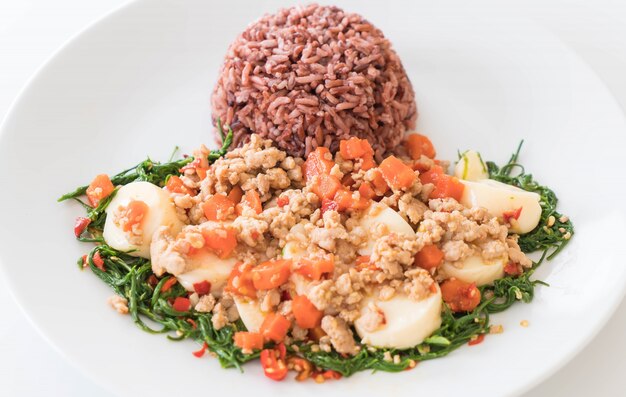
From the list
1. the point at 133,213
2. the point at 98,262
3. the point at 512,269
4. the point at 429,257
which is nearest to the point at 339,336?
the point at 429,257

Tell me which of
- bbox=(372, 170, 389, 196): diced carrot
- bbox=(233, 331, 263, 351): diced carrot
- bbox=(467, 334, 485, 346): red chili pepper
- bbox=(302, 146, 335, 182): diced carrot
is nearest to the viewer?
bbox=(233, 331, 263, 351): diced carrot

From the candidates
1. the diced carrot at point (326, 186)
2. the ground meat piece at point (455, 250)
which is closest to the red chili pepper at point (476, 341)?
the ground meat piece at point (455, 250)

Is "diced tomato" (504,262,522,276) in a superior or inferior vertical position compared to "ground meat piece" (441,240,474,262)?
inferior

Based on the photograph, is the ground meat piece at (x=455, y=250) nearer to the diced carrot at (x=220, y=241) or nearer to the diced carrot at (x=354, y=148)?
the diced carrot at (x=354, y=148)

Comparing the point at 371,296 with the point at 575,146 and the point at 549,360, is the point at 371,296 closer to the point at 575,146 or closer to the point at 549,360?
the point at 549,360

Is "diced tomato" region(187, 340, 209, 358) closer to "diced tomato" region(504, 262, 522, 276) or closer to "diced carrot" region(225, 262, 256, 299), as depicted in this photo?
"diced carrot" region(225, 262, 256, 299)

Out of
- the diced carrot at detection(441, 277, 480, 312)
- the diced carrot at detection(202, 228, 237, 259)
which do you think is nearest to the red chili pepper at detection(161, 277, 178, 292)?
the diced carrot at detection(202, 228, 237, 259)
